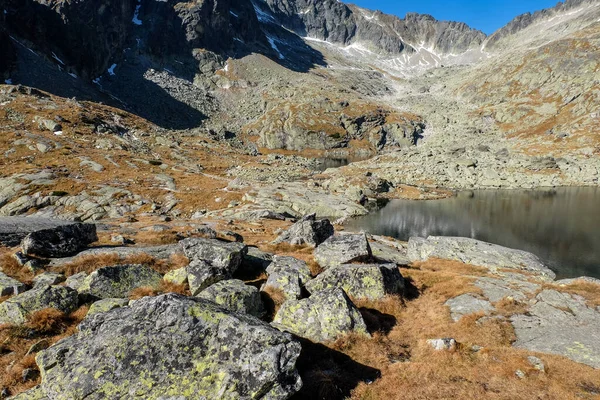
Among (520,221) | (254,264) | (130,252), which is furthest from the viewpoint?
(520,221)

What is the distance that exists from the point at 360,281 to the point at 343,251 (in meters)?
4.32

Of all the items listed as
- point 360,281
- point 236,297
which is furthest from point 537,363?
point 236,297

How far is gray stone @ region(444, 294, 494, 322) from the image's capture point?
17109 mm

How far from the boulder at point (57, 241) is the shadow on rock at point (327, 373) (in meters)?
16.1

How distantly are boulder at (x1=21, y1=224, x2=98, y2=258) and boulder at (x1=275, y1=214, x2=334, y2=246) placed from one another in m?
16.4

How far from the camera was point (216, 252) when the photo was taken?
19.1 m

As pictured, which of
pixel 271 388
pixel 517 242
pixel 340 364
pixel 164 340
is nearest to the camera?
pixel 271 388

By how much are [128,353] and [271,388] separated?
13.9 ft

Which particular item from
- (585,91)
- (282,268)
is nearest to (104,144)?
(282,268)

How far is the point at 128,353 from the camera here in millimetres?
9172

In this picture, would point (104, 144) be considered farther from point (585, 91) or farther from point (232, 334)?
point (585, 91)

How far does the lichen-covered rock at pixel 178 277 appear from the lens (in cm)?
1712

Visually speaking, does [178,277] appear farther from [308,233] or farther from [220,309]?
[308,233]

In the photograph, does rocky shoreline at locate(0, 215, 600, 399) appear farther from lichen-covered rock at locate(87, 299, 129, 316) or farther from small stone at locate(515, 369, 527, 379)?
small stone at locate(515, 369, 527, 379)
